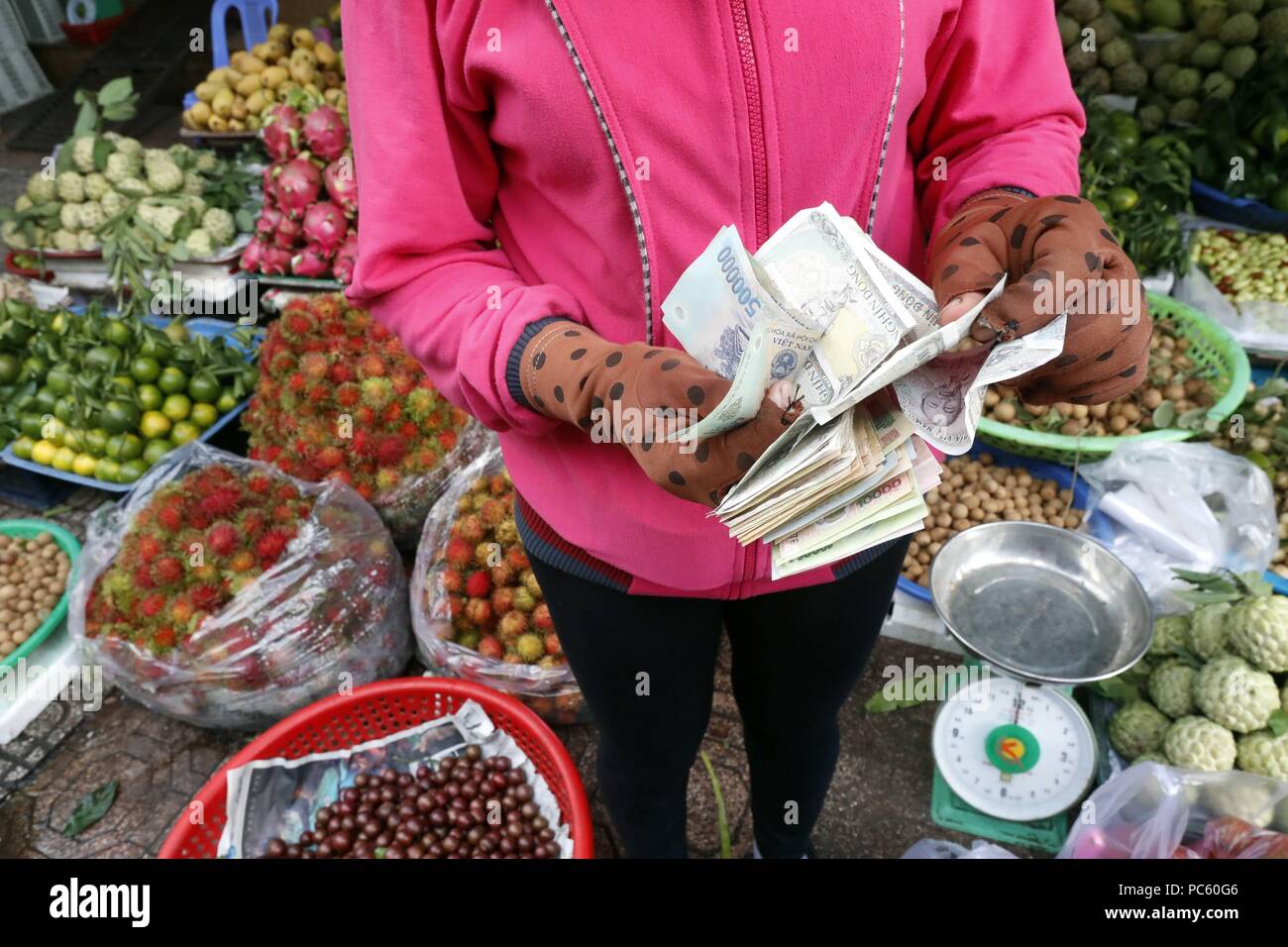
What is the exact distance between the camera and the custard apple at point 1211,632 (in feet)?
6.18

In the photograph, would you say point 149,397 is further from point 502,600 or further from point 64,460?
point 502,600

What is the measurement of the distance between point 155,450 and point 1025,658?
9.21 feet

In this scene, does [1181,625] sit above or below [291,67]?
below

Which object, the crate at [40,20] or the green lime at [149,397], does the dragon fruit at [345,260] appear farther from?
the crate at [40,20]

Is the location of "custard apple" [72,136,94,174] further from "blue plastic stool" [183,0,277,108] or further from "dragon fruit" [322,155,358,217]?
"dragon fruit" [322,155,358,217]

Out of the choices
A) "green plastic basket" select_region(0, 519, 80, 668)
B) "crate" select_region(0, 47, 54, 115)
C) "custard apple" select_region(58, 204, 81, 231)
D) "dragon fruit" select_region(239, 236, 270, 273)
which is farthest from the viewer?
"crate" select_region(0, 47, 54, 115)

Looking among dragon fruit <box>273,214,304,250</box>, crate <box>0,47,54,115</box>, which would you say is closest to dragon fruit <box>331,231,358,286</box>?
dragon fruit <box>273,214,304,250</box>

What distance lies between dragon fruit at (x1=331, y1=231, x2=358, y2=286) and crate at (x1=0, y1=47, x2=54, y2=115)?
4.90 metres

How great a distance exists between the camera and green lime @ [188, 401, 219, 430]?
293cm

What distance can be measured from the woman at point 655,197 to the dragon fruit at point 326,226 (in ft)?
8.24
